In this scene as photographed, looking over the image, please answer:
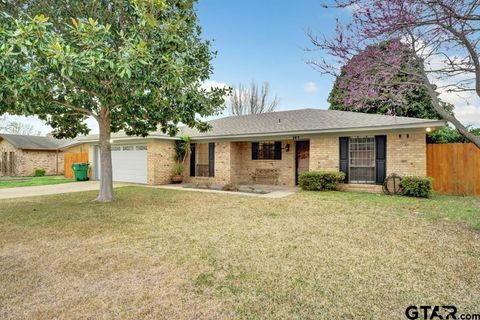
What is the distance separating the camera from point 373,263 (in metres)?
3.92

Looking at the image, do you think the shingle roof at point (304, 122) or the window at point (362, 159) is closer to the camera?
the shingle roof at point (304, 122)

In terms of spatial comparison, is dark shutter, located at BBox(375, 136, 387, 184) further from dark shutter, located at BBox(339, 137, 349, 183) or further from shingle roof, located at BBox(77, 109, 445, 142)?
dark shutter, located at BBox(339, 137, 349, 183)

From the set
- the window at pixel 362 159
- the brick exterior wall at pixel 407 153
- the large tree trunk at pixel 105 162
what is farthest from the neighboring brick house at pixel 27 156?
the brick exterior wall at pixel 407 153

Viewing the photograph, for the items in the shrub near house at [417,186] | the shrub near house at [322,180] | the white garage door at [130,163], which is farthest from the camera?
the white garage door at [130,163]

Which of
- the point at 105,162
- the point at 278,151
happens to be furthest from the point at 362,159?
the point at 105,162

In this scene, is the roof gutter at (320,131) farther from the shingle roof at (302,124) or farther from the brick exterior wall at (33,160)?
the brick exterior wall at (33,160)

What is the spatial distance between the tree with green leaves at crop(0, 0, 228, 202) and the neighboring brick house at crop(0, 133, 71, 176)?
1734cm

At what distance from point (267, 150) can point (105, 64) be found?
10500 mm

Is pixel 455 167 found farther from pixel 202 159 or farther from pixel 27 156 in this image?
pixel 27 156

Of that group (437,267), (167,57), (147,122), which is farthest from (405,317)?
(147,122)

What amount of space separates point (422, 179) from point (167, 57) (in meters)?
9.61

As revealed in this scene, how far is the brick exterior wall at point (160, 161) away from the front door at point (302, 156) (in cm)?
712

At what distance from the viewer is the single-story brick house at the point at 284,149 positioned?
1073 cm

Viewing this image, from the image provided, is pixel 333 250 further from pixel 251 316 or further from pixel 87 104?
pixel 87 104
